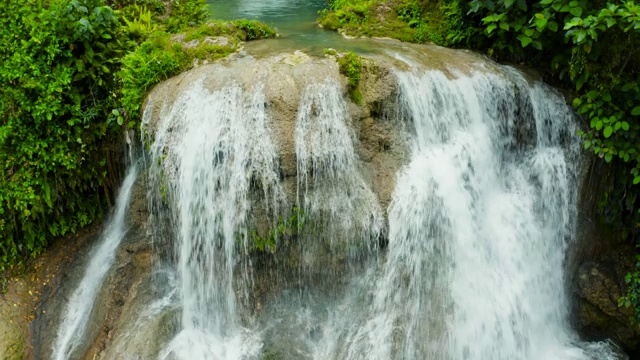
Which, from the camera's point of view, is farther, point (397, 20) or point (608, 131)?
point (397, 20)

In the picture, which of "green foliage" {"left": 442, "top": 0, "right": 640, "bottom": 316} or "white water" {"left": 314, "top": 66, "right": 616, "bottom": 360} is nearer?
"white water" {"left": 314, "top": 66, "right": 616, "bottom": 360}

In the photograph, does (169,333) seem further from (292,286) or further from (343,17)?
(343,17)

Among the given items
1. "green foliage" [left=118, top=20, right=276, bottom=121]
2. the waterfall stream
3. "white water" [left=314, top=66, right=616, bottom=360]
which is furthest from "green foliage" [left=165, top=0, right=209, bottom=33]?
"white water" [left=314, top=66, right=616, bottom=360]

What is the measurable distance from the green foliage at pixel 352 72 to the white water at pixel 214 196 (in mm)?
1090

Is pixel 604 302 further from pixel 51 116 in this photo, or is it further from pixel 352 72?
pixel 51 116

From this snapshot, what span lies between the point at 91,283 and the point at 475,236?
492cm

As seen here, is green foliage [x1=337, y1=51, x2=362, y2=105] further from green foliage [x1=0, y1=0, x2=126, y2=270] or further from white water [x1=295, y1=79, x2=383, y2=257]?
green foliage [x1=0, y1=0, x2=126, y2=270]

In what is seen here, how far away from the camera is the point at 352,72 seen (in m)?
6.03

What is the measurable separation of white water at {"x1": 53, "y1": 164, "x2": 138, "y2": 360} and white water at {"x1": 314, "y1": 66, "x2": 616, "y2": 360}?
304cm

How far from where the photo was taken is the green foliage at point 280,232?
218 inches

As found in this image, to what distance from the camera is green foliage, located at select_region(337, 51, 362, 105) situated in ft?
19.6

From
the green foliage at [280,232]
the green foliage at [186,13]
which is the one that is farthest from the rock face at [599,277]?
the green foliage at [186,13]

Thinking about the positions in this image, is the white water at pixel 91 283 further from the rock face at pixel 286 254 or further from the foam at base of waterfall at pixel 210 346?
the foam at base of waterfall at pixel 210 346

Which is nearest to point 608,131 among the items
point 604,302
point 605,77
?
point 605,77
